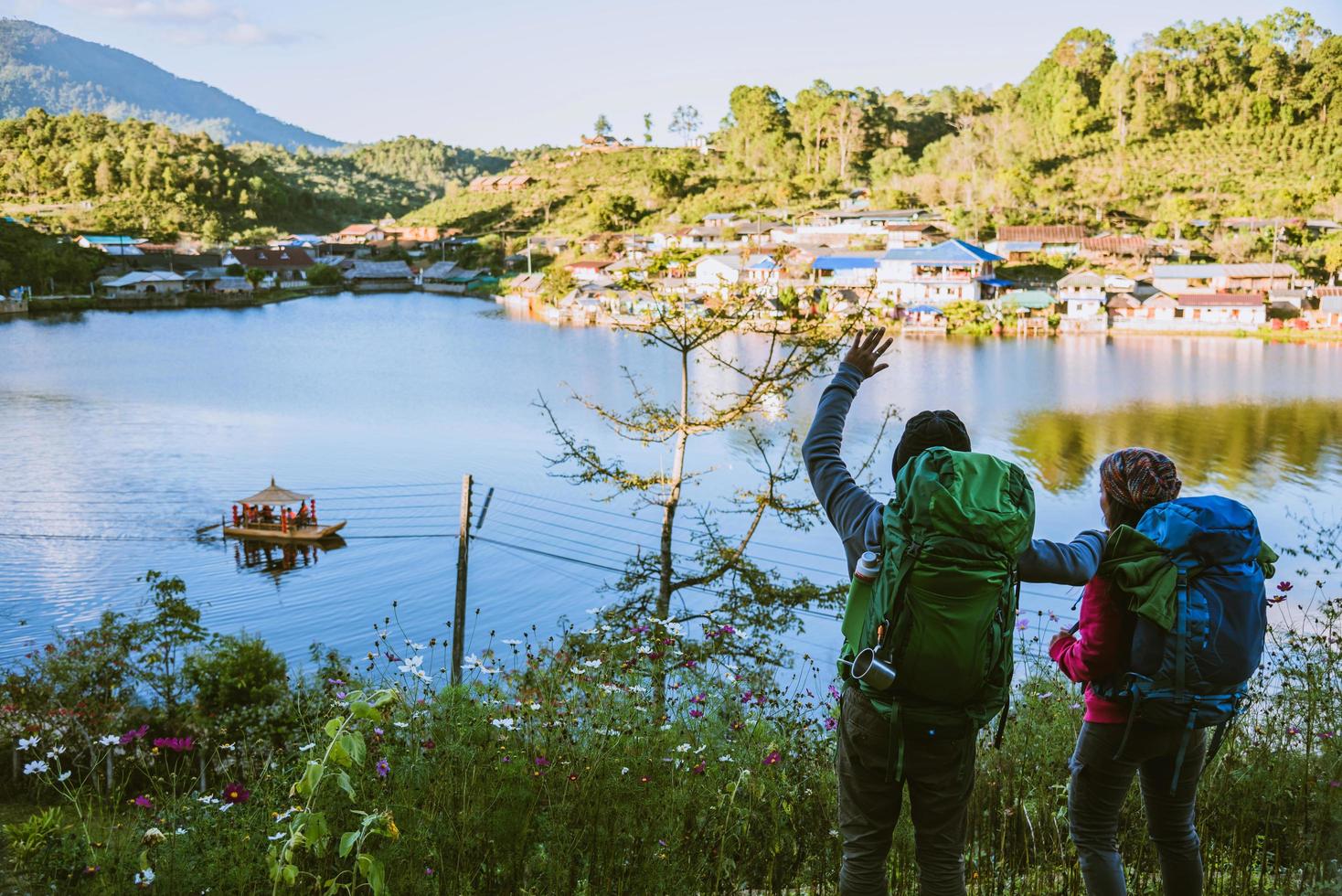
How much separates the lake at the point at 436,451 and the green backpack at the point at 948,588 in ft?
12.7

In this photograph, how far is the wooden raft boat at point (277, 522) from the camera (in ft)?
34.9

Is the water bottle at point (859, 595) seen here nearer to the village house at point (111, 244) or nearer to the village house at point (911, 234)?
the village house at point (911, 234)

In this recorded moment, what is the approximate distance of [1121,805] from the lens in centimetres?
153

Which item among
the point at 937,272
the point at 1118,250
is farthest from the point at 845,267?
the point at 1118,250

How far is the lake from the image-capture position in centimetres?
906

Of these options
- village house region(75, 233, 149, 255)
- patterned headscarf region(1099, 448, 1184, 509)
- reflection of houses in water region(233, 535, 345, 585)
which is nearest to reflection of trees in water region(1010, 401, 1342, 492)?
reflection of houses in water region(233, 535, 345, 585)

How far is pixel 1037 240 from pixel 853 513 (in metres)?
36.0

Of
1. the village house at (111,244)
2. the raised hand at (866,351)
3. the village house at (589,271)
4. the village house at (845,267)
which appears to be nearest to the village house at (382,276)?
the village house at (111,244)

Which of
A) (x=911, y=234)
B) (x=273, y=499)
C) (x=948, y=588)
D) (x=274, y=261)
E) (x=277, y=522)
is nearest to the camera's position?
(x=948, y=588)

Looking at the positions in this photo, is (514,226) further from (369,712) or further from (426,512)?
(369,712)

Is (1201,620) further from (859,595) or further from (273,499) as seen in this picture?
(273,499)

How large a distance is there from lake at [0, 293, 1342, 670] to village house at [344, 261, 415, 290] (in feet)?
68.2

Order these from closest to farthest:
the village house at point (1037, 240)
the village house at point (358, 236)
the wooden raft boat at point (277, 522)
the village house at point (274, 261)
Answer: the wooden raft boat at point (277, 522) → the village house at point (1037, 240) → the village house at point (274, 261) → the village house at point (358, 236)

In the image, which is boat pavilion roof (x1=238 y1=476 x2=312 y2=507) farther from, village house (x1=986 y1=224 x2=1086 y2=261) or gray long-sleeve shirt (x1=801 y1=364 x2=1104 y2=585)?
village house (x1=986 y1=224 x2=1086 y2=261)
